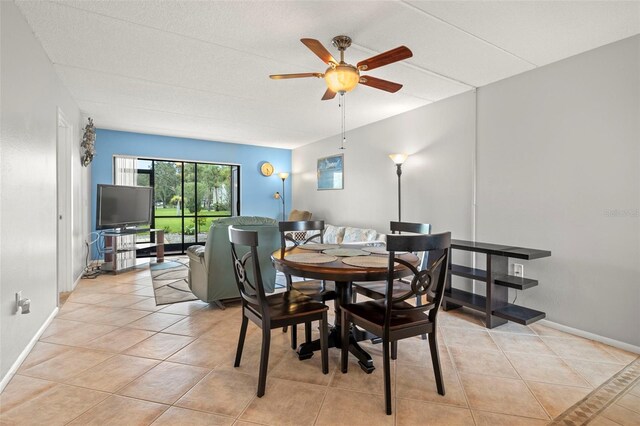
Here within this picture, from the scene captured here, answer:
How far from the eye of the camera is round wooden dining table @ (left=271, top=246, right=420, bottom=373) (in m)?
1.84

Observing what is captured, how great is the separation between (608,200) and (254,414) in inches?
119

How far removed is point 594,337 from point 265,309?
2729 millimetres

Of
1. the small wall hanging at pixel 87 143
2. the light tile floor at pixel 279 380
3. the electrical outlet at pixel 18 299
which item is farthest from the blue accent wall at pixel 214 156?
the electrical outlet at pixel 18 299

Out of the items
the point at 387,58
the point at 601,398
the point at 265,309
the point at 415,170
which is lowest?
the point at 601,398

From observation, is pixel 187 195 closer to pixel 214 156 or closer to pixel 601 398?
pixel 214 156

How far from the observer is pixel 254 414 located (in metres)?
1.69

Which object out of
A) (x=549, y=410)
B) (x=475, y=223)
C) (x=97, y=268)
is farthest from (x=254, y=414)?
(x=97, y=268)

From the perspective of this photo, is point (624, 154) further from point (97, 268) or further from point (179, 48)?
point (97, 268)

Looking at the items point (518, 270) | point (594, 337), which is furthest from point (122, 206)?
point (594, 337)

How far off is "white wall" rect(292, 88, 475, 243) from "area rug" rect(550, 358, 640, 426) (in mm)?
1779

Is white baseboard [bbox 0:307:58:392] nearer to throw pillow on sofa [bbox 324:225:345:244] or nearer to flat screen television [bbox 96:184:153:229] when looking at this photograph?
flat screen television [bbox 96:184:153:229]

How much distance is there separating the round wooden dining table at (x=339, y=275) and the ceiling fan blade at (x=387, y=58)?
1355mm

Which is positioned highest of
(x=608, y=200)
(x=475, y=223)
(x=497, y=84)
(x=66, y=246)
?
(x=497, y=84)

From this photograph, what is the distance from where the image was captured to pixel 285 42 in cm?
259
